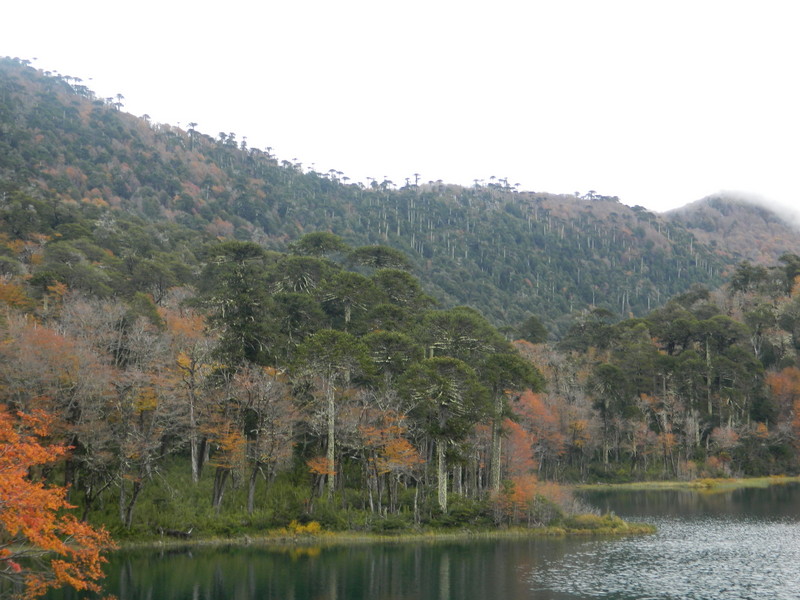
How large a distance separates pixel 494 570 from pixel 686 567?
1238 cm

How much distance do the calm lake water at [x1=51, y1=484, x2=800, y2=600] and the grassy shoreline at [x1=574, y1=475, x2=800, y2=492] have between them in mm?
36044

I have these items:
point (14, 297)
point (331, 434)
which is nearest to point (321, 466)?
point (331, 434)

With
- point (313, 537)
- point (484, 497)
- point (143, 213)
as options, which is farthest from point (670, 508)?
point (143, 213)

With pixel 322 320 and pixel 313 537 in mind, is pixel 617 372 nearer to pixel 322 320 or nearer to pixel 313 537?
pixel 322 320

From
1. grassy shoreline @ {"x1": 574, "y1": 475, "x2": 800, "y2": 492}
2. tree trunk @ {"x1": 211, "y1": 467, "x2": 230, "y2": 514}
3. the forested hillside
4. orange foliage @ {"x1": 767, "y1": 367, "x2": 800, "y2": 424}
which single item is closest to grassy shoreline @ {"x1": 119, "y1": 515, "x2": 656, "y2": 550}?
the forested hillside

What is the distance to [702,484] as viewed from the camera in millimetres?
92438

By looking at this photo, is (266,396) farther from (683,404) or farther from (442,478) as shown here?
(683,404)

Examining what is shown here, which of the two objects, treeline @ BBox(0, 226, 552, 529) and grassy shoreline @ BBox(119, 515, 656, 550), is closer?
treeline @ BBox(0, 226, 552, 529)

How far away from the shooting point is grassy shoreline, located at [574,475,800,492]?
91.8m

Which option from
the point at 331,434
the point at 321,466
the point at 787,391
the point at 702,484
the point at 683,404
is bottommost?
the point at 702,484

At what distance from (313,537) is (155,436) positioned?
548 inches

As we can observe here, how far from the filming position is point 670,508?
7256 cm

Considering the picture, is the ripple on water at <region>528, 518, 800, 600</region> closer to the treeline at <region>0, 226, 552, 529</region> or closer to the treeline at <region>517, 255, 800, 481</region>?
the treeline at <region>0, 226, 552, 529</region>

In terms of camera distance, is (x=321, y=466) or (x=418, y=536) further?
(x=418, y=536)
